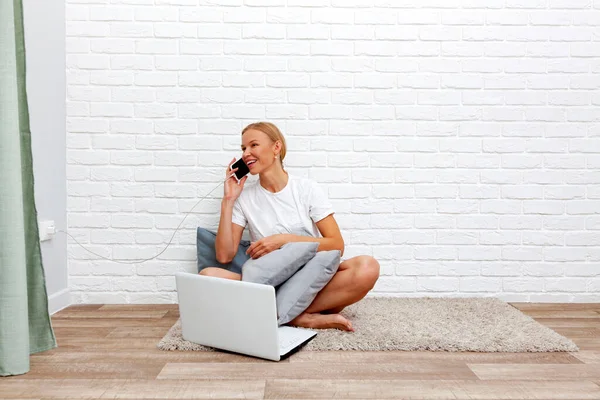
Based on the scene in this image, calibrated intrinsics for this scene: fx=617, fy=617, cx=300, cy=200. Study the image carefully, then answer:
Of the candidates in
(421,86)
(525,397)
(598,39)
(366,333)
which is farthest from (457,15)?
(525,397)

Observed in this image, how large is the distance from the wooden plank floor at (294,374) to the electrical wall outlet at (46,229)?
59cm

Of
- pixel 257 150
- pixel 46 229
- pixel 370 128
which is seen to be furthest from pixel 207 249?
pixel 370 128

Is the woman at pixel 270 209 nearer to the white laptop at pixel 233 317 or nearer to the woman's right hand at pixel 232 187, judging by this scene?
the woman's right hand at pixel 232 187

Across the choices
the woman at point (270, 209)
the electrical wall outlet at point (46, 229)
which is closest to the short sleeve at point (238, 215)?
the woman at point (270, 209)

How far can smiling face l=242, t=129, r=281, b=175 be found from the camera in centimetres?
284

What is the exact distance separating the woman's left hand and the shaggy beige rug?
1.37ft

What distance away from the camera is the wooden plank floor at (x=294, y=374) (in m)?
1.82

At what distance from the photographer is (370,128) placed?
10.5 ft

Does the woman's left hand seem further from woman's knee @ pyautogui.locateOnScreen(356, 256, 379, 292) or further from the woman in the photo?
woman's knee @ pyautogui.locateOnScreen(356, 256, 379, 292)

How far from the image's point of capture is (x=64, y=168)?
3.14 m

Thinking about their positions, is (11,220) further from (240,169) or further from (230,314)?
(240,169)

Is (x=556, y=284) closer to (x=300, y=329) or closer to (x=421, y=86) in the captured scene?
(x=421, y=86)

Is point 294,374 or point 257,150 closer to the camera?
point 294,374

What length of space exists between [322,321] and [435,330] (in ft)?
1.54
